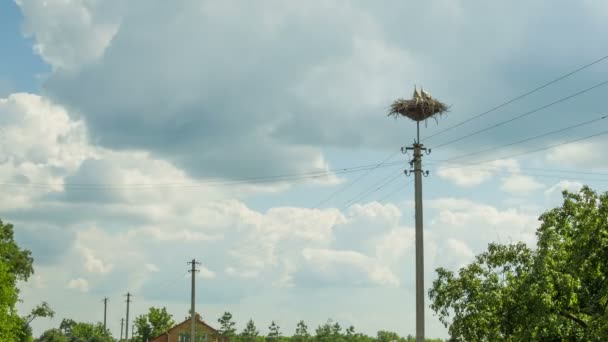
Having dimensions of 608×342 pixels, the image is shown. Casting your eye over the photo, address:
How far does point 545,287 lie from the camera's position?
27578mm

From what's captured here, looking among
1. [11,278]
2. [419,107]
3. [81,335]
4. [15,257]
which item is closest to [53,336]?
[81,335]

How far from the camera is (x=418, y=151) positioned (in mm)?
29000

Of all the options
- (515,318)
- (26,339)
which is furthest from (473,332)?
(26,339)

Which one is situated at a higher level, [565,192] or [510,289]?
[565,192]

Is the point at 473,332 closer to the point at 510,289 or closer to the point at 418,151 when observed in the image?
the point at 510,289

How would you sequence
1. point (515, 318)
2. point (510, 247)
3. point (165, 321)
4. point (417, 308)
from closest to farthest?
point (417, 308) < point (515, 318) < point (510, 247) < point (165, 321)

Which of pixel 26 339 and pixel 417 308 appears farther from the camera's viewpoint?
pixel 26 339

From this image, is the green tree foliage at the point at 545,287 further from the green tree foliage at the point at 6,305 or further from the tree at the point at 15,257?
the tree at the point at 15,257

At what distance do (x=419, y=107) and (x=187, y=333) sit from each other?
3780 inches

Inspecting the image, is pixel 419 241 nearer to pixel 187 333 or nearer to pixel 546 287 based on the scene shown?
pixel 546 287

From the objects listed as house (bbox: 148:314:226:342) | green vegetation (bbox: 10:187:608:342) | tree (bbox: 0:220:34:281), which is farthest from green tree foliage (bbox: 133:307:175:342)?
green vegetation (bbox: 10:187:608:342)

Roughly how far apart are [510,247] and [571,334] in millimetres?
4658

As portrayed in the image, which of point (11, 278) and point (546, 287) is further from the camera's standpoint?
point (11, 278)

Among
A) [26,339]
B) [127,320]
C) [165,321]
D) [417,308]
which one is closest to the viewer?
[417,308]
